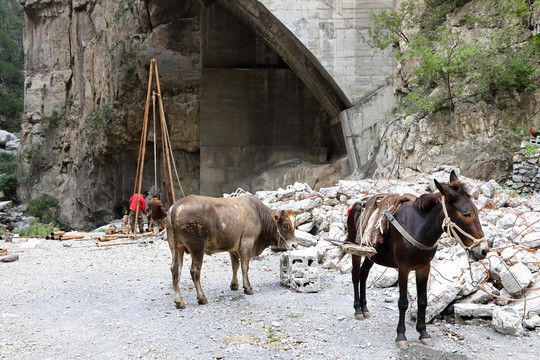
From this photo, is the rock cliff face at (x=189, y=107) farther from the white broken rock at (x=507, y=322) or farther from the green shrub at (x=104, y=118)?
the white broken rock at (x=507, y=322)

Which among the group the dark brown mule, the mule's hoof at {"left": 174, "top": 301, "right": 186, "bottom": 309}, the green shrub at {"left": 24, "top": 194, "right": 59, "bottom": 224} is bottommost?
the green shrub at {"left": 24, "top": 194, "right": 59, "bottom": 224}

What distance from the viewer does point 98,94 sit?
29.3m

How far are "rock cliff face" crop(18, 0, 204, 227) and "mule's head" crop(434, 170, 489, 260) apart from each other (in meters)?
22.7

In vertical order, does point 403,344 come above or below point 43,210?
above

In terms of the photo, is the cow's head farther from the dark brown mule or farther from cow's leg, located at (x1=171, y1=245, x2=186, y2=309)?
the dark brown mule

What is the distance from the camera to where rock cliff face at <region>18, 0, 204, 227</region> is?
25.7m

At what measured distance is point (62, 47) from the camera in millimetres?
33906

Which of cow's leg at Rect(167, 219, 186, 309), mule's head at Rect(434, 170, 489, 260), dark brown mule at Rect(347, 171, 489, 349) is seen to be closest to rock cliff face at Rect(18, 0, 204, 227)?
cow's leg at Rect(167, 219, 186, 309)

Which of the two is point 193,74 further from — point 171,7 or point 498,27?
point 498,27

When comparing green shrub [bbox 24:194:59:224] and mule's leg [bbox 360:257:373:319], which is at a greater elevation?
mule's leg [bbox 360:257:373:319]

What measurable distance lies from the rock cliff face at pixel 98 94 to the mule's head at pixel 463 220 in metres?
22.7

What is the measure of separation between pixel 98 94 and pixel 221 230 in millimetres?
25409

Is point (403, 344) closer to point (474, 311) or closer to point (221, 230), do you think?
point (474, 311)

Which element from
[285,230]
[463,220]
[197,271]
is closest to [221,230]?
[197,271]
